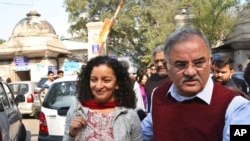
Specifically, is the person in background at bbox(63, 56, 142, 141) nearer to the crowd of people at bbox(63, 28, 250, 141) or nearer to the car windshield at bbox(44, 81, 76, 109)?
the crowd of people at bbox(63, 28, 250, 141)

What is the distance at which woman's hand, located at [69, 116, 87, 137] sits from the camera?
2.59 metres

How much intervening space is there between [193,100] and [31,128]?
1149 centimetres

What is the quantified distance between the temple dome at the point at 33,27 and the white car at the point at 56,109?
22666 mm

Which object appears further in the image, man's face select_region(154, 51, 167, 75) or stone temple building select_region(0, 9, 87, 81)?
stone temple building select_region(0, 9, 87, 81)

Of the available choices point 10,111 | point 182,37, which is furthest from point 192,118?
point 10,111

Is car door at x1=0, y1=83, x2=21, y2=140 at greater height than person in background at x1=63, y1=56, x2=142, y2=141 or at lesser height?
lesser

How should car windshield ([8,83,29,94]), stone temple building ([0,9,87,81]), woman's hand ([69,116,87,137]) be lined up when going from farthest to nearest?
1. stone temple building ([0,9,87,81])
2. car windshield ([8,83,29,94])
3. woman's hand ([69,116,87,137])

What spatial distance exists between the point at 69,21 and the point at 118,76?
114 feet


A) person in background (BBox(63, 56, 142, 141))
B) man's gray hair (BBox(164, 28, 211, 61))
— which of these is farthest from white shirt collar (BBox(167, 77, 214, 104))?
person in background (BBox(63, 56, 142, 141))

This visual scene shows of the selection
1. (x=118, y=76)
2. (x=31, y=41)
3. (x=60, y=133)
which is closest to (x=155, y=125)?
(x=118, y=76)

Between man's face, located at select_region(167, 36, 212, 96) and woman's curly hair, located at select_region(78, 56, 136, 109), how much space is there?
3.07 ft

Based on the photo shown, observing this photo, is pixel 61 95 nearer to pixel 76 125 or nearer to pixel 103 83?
pixel 103 83

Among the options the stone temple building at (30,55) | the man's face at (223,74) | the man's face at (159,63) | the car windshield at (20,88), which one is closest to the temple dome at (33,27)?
the stone temple building at (30,55)

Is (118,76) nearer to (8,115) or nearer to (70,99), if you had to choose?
(8,115)
